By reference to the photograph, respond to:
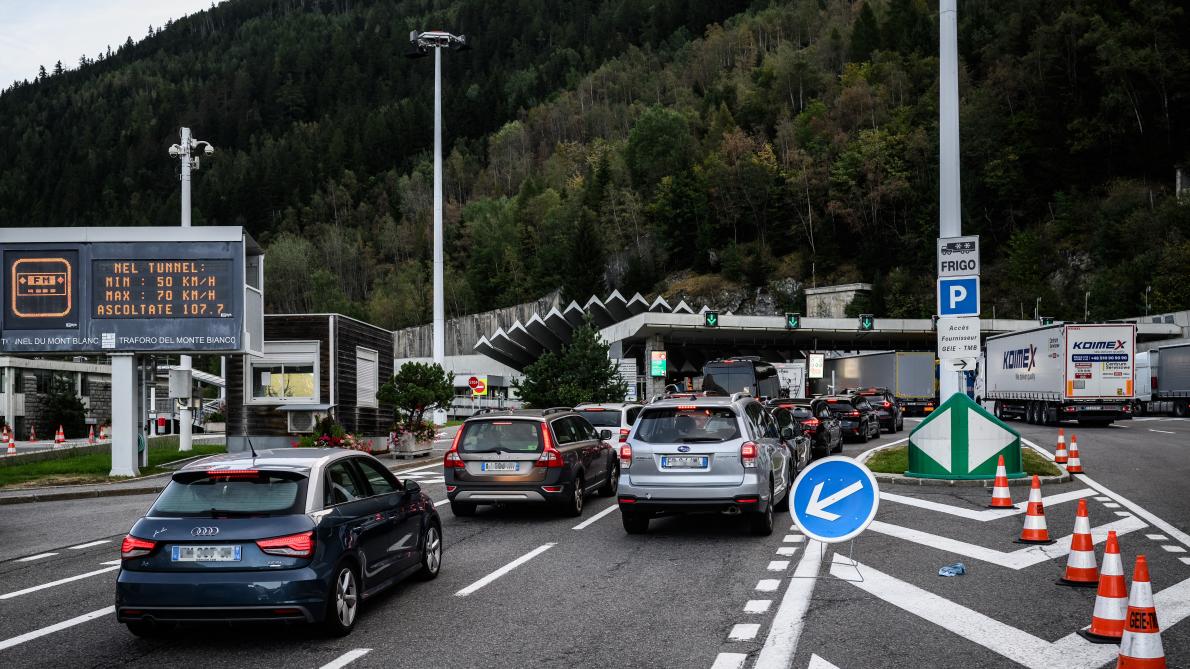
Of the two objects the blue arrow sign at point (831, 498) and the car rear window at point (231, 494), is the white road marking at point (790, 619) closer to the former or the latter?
the blue arrow sign at point (831, 498)

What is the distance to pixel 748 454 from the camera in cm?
1227

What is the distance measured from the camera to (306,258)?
148 metres

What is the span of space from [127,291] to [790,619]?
62.3 ft

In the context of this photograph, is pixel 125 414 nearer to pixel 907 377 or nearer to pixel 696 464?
pixel 696 464

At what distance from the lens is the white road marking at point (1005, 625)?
6867mm

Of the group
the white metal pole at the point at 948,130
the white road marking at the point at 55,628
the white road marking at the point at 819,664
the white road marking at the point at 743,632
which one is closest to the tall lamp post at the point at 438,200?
the white metal pole at the point at 948,130

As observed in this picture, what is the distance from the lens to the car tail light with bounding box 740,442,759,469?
40.3 feet

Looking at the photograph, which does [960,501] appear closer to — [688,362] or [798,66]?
[688,362]

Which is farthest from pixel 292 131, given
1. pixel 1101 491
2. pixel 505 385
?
pixel 1101 491

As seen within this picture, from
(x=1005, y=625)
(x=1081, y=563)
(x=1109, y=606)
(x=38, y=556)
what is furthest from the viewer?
(x=38, y=556)

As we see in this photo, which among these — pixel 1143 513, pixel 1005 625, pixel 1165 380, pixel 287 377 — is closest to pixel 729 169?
pixel 1165 380

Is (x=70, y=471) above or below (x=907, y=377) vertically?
below

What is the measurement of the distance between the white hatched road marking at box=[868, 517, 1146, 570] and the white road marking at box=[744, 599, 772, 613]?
3008 mm

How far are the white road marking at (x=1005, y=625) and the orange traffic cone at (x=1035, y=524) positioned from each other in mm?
2405
